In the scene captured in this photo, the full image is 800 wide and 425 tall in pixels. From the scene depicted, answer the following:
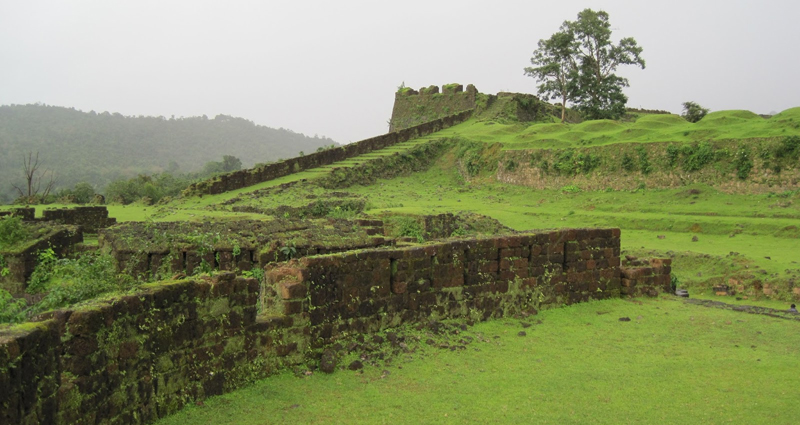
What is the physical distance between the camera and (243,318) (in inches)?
231

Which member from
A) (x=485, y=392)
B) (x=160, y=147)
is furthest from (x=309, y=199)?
(x=160, y=147)

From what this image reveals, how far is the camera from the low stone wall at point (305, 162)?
24.0 m

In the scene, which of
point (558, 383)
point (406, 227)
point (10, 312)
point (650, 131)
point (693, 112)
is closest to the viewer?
point (10, 312)

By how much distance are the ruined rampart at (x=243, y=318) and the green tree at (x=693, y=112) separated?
29.8m

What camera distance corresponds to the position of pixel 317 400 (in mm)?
5660

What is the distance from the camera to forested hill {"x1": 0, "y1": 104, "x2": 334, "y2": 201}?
3199 inches

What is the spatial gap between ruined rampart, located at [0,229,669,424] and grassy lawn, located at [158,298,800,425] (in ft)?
0.99

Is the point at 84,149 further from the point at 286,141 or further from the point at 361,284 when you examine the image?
the point at 361,284

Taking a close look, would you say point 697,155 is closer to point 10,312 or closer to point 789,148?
point 789,148

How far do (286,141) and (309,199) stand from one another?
13951 cm

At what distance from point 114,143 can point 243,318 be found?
106 meters

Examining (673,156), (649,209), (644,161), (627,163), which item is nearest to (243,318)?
(649,209)

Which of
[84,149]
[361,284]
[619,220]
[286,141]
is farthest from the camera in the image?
[286,141]

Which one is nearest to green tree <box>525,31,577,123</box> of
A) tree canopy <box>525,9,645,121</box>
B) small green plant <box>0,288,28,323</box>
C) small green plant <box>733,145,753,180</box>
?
tree canopy <box>525,9,645,121</box>
